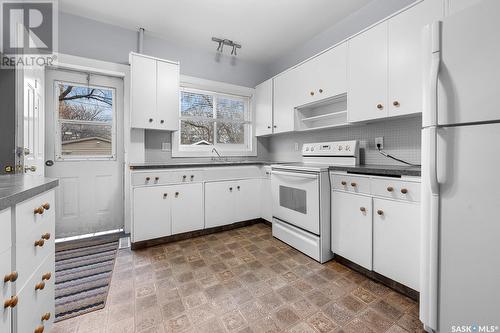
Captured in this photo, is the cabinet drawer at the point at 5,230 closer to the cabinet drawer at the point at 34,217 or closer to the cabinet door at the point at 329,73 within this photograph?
the cabinet drawer at the point at 34,217

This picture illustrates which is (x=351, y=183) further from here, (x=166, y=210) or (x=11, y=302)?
(x=11, y=302)

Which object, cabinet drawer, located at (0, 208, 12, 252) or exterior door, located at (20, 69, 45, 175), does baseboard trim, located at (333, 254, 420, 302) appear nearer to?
cabinet drawer, located at (0, 208, 12, 252)

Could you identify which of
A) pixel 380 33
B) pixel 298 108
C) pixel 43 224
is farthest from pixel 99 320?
pixel 380 33

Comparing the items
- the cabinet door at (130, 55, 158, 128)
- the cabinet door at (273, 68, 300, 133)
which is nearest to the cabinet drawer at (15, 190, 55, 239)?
the cabinet door at (130, 55, 158, 128)

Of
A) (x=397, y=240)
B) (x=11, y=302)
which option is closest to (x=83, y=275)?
(x=11, y=302)

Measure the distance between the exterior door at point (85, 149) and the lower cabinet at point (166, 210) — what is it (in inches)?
28.9

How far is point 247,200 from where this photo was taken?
3146mm

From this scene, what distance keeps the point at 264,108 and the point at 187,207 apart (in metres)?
1.96

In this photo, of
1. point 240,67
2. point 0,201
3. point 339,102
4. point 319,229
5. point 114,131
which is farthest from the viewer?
point 240,67

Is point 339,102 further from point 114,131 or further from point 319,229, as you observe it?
point 114,131

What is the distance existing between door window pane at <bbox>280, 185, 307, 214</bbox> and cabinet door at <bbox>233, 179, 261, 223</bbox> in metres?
0.66

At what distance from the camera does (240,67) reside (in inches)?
148

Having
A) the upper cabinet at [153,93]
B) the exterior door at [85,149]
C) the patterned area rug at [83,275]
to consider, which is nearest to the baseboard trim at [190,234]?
the patterned area rug at [83,275]

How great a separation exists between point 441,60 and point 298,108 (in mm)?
1928
